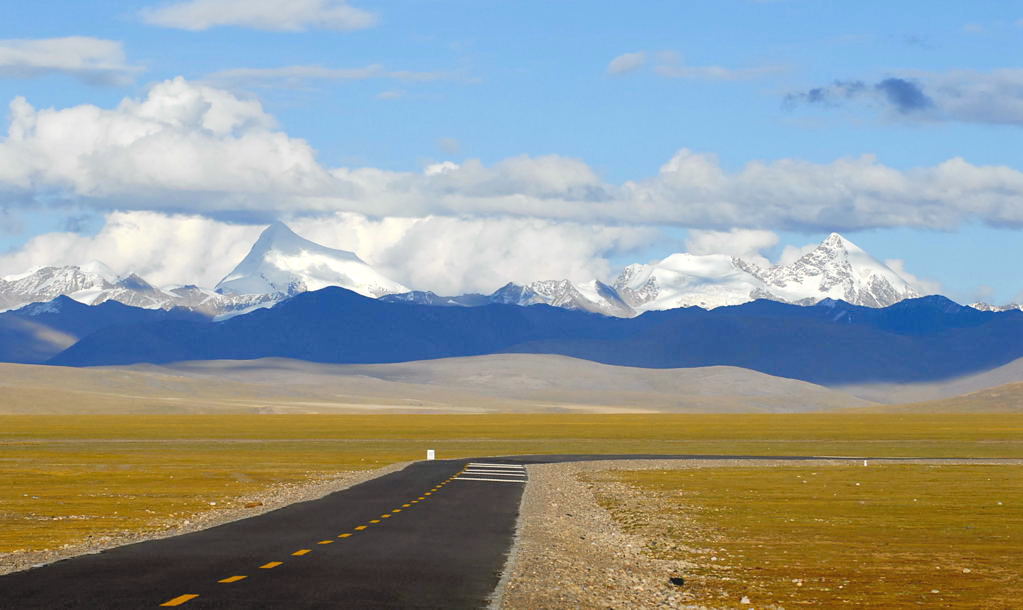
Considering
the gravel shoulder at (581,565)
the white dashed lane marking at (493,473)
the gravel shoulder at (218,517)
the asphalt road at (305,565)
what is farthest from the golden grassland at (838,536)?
the gravel shoulder at (218,517)

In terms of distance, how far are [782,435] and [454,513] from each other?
368 feet

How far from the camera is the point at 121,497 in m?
53.1

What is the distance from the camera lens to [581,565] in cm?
2891

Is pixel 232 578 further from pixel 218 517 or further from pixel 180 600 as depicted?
pixel 218 517

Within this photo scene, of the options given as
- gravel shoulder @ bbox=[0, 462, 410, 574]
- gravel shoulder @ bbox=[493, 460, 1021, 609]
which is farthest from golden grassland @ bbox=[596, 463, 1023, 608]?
gravel shoulder @ bbox=[0, 462, 410, 574]

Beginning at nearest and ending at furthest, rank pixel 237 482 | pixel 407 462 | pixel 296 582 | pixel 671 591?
pixel 296 582
pixel 671 591
pixel 237 482
pixel 407 462

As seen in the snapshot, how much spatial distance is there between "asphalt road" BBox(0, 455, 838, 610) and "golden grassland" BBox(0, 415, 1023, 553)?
5259 mm

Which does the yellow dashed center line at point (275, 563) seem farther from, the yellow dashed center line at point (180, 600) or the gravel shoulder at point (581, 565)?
the gravel shoulder at point (581, 565)

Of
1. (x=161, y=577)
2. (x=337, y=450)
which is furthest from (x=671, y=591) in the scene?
(x=337, y=450)

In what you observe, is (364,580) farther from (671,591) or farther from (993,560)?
(993,560)

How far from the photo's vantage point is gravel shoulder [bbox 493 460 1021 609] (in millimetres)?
23438

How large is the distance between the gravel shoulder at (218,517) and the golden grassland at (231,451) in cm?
91

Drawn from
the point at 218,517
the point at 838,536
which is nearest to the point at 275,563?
the point at 218,517

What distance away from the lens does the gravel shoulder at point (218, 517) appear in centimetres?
2919
